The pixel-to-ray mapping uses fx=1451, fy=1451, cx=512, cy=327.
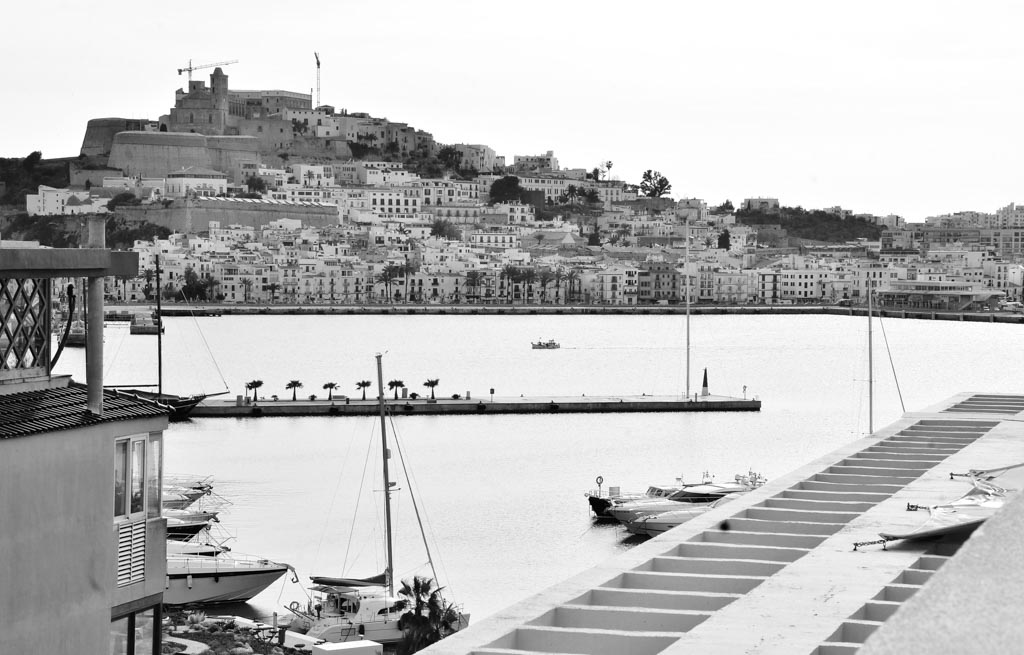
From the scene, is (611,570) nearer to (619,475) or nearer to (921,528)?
(921,528)

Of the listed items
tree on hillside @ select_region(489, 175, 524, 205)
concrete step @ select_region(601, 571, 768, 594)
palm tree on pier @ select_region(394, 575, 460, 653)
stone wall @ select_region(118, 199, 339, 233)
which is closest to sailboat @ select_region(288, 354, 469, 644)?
palm tree on pier @ select_region(394, 575, 460, 653)

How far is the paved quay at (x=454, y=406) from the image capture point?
2708 cm

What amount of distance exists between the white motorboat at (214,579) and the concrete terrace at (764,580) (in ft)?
16.7

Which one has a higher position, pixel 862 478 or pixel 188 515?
pixel 862 478

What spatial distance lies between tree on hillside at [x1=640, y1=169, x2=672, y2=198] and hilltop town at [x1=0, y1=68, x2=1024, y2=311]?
172cm

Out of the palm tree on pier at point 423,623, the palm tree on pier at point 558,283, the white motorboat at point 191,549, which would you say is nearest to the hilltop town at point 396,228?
the palm tree on pier at point 558,283

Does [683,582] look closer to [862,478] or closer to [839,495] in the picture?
[839,495]

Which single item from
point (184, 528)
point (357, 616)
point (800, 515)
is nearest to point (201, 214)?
point (184, 528)

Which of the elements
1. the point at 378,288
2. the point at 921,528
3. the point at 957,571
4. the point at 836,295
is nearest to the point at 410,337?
the point at 378,288

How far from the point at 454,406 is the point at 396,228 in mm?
67609

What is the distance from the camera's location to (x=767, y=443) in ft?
81.2

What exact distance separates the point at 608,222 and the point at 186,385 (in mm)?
76200

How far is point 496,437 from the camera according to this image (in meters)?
25.2

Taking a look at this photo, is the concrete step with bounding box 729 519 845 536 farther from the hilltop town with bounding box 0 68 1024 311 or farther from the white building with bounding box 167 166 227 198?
the white building with bounding box 167 166 227 198
